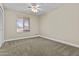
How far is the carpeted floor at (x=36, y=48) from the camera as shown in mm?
2803

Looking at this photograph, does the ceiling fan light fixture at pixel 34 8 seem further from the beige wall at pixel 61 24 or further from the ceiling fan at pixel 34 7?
the beige wall at pixel 61 24

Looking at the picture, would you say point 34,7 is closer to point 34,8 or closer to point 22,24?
point 34,8

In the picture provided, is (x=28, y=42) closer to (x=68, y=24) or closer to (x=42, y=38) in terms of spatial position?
(x=42, y=38)

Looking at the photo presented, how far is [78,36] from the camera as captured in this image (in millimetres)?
3363

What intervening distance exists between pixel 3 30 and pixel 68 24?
186 centimetres

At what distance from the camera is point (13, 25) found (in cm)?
281

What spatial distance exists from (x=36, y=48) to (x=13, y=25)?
824 mm

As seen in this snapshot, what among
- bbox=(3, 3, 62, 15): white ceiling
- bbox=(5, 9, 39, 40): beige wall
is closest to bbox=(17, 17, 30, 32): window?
bbox=(5, 9, 39, 40): beige wall

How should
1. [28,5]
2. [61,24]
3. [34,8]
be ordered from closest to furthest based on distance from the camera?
1. [28,5]
2. [34,8]
3. [61,24]

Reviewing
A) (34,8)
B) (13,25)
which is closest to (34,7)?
(34,8)

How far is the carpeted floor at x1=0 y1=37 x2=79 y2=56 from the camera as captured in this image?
280 centimetres

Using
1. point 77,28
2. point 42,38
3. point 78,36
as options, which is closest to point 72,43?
point 78,36

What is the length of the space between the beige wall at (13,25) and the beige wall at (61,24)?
193mm

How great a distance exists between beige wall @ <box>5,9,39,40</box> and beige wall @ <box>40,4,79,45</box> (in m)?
0.19
